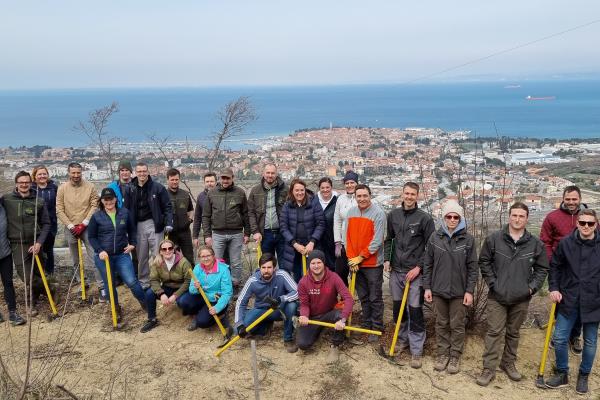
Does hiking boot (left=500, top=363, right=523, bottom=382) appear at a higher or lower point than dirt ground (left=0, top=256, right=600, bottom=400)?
higher

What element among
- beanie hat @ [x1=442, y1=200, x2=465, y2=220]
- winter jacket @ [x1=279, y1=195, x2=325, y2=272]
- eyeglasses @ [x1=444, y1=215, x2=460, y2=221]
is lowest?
winter jacket @ [x1=279, y1=195, x2=325, y2=272]

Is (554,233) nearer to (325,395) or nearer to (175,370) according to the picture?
(325,395)

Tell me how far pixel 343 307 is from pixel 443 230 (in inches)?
52.6

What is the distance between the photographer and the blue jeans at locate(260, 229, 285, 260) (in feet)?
19.1

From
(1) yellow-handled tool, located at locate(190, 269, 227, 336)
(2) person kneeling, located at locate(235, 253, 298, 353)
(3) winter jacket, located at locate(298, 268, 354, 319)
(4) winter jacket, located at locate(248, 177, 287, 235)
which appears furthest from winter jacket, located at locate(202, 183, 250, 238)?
(3) winter jacket, located at locate(298, 268, 354, 319)

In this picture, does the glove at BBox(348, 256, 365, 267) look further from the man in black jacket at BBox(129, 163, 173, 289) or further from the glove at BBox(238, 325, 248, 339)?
the man in black jacket at BBox(129, 163, 173, 289)

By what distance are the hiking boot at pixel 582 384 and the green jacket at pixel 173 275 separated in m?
4.08

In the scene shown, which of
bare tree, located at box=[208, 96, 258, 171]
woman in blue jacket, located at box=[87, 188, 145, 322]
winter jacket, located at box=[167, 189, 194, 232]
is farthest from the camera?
bare tree, located at box=[208, 96, 258, 171]

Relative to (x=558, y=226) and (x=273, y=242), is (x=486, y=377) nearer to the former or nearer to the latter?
(x=558, y=226)

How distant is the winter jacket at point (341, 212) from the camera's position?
5.16m

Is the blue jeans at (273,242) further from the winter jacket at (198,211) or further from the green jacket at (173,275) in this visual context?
the green jacket at (173,275)

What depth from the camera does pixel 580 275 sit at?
3865 mm

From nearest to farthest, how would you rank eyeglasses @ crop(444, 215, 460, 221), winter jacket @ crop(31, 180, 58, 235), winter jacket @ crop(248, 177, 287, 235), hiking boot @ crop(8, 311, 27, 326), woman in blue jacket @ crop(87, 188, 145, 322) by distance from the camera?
1. eyeglasses @ crop(444, 215, 460, 221)
2. woman in blue jacket @ crop(87, 188, 145, 322)
3. hiking boot @ crop(8, 311, 27, 326)
4. winter jacket @ crop(248, 177, 287, 235)
5. winter jacket @ crop(31, 180, 58, 235)

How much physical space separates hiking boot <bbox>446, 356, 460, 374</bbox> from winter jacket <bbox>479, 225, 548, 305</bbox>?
78cm
